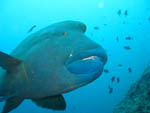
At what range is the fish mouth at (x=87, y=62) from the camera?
1.95 metres

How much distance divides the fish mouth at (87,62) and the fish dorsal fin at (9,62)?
0.86 metres

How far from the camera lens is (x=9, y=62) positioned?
8.27 feet

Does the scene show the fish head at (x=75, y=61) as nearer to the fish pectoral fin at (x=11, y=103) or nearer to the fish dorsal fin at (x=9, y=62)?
the fish dorsal fin at (x=9, y=62)

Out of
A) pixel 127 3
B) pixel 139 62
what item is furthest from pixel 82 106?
pixel 127 3

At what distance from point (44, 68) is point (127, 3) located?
1625 inches

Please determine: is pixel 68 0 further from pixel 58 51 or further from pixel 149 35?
pixel 58 51

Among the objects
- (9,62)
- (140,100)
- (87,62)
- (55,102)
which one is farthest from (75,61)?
(140,100)

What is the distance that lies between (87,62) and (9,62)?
1156mm

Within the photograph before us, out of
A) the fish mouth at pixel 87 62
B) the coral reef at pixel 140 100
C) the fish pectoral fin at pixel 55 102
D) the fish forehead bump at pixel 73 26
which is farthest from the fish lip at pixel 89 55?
the coral reef at pixel 140 100

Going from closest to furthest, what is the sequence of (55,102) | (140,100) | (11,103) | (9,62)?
(9,62)
(55,102)
(11,103)
(140,100)

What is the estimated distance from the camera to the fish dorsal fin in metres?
2.46

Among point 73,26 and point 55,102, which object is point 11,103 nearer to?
point 55,102

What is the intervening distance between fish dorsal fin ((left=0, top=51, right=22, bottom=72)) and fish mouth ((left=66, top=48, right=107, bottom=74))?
2.84ft

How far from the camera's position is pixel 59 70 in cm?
213
